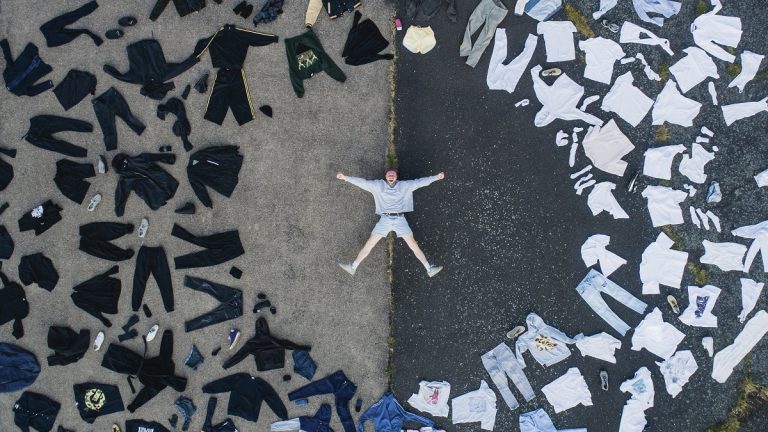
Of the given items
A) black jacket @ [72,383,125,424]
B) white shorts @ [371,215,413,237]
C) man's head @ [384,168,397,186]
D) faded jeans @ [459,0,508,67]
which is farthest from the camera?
black jacket @ [72,383,125,424]

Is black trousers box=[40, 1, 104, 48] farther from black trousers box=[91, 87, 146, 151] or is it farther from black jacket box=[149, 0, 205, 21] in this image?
black jacket box=[149, 0, 205, 21]

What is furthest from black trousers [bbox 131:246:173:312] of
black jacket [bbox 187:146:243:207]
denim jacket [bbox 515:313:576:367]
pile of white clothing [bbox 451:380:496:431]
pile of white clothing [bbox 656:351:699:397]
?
pile of white clothing [bbox 656:351:699:397]

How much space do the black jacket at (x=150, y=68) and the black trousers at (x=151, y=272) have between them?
89.7 inches

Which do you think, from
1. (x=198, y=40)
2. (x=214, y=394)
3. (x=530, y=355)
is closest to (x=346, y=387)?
(x=214, y=394)

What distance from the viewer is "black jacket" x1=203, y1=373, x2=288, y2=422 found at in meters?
6.73

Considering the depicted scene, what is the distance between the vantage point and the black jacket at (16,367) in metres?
6.80

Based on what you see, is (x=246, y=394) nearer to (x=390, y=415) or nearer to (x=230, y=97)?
(x=390, y=415)

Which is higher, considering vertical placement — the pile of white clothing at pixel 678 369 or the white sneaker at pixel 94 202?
the white sneaker at pixel 94 202

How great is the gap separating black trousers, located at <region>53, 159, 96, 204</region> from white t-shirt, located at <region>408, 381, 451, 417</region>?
5.75 m

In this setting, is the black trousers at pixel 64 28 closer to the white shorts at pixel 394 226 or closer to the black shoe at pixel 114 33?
the black shoe at pixel 114 33

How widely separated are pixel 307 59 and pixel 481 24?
8.31 feet

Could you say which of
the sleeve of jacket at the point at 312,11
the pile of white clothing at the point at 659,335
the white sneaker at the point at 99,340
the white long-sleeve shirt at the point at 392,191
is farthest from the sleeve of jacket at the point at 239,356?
the pile of white clothing at the point at 659,335

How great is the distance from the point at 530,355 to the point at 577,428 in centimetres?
128

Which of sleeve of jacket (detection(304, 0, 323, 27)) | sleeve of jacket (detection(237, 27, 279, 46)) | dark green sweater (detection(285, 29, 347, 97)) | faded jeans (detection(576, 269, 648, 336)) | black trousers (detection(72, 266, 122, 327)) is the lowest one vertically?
faded jeans (detection(576, 269, 648, 336))
